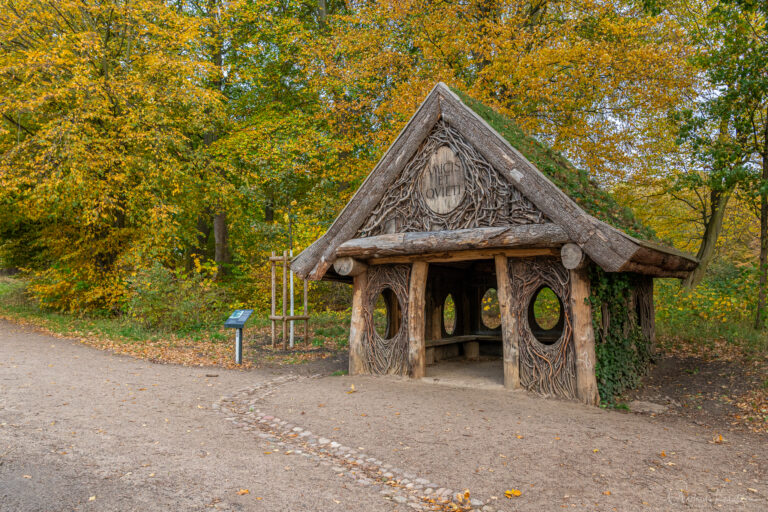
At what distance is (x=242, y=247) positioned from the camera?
78.6ft

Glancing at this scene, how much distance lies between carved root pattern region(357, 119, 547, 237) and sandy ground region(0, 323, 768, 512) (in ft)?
8.32

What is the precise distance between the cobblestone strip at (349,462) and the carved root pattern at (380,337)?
233 cm

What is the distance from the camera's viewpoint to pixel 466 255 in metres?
8.30

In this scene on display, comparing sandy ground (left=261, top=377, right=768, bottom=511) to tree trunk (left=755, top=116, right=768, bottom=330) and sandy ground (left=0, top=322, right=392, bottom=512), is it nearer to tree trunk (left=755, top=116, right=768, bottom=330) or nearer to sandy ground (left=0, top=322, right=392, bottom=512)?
sandy ground (left=0, top=322, right=392, bottom=512)

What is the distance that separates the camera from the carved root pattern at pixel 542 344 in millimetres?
7418

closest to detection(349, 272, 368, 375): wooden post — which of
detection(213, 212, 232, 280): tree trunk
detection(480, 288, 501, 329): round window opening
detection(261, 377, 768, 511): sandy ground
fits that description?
detection(261, 377, 768, 511): sandy ground

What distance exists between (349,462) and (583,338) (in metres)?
3.85

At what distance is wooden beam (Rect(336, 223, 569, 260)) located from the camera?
7211 millimetres

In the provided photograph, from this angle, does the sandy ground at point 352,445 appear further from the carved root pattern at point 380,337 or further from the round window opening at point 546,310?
the round window opening at point 546,310

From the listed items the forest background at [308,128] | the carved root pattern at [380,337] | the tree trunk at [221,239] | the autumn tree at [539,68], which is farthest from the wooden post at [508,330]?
the tree trunk at [221,239]

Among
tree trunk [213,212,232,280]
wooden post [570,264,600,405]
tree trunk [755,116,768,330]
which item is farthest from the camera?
tree trunk [213,212,232,280]

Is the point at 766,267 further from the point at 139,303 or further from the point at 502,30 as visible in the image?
the point at 139,303

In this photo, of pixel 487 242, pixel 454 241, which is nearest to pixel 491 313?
pixel 454 241

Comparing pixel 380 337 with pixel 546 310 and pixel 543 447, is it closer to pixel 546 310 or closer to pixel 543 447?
pixel 543 447
